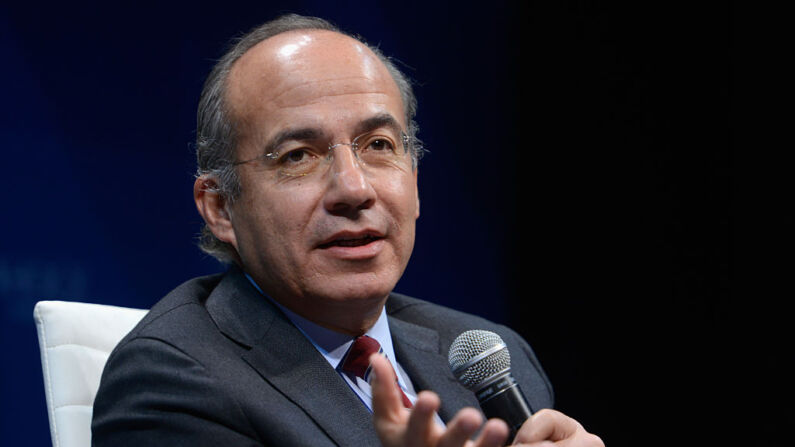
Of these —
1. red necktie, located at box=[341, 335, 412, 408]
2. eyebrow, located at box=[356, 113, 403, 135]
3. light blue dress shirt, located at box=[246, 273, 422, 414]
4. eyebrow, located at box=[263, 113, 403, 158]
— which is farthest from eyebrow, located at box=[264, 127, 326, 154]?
red necktie, located at box=[341, 335, 412, 408]

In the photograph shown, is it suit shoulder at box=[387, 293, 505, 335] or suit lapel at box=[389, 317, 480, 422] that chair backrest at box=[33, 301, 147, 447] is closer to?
suit lapel at box=[389, 317, 480, 422]

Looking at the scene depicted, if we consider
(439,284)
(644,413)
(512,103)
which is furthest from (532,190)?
(644,413)

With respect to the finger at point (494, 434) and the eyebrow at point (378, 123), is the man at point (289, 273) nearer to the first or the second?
the eyebrow at point (378, 123)

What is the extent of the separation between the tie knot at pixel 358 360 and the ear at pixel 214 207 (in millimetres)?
411

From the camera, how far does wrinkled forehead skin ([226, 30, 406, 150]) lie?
169 centimetres

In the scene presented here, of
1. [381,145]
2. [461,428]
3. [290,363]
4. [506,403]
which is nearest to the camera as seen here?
[461,428]

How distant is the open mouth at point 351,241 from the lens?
164cm

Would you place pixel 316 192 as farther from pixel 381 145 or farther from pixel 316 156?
pixel 381 145

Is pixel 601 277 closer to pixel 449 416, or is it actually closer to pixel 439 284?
pixel 439 284

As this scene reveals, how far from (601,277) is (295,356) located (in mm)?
2064

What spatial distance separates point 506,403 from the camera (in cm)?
121

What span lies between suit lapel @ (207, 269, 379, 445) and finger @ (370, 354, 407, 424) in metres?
0.43

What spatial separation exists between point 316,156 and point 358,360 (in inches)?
19.9

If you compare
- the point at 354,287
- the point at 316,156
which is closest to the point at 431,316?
the point at 354,287
